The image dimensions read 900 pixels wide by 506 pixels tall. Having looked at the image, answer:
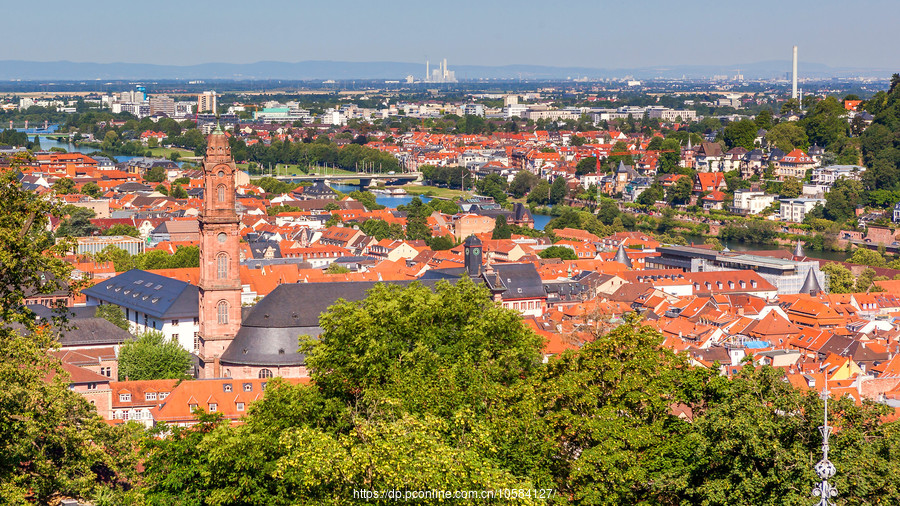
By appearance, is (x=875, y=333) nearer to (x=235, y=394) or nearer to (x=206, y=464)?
(x=235, y=394)

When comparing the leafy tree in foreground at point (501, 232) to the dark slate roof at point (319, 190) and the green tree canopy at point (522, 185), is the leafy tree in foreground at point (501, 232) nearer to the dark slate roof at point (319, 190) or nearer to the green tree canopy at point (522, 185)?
the dark slate roof at point (319, 190)

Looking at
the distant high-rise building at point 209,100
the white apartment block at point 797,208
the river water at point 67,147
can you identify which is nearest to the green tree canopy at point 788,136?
the white apartment block at point 797,208

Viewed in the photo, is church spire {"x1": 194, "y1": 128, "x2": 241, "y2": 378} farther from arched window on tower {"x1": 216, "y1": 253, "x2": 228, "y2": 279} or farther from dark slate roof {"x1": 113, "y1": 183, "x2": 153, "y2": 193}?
dark slate roof {"x1": 113, "y1": 183, "x2": 153, "y2": 193}

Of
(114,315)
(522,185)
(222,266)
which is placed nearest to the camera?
(222,266)

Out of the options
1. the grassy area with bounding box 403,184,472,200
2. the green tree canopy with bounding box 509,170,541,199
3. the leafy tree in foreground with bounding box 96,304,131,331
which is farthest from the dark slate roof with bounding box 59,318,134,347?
the green tree canopy with bounding box 509,170,541,199

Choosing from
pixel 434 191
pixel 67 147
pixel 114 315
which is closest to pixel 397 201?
pixel 434 191

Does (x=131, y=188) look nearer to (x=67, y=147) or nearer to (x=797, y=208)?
(x=797, y=208)
